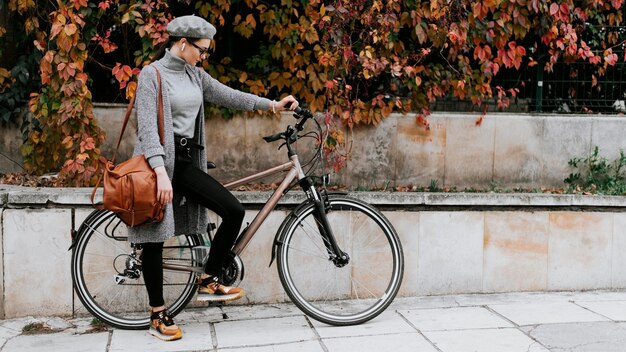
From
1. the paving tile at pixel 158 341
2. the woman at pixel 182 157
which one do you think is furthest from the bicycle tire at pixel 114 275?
the woman at pixel 182 157

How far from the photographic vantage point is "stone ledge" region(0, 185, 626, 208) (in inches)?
210

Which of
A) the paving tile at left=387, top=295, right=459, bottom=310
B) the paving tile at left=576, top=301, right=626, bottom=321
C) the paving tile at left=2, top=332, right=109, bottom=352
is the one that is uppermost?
the paving tile at left=576, top=301, right=626, bottom=321

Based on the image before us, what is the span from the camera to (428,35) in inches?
257

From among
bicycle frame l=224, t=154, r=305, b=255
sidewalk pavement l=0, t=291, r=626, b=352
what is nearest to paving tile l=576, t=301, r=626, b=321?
sidewalk pavement l=0, t=291, r=626, b=352

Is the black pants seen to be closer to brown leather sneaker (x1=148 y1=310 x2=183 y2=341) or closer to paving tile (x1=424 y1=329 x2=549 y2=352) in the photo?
brown leather sneaker (x1=148 y1=310 x2=183 y2=341)

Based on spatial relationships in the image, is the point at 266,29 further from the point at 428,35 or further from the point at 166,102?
the point at 166,102

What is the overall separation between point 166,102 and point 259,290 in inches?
71.9

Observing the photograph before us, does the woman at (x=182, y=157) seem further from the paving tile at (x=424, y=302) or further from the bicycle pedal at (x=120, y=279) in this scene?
the paving tile at (x=424, y=302)

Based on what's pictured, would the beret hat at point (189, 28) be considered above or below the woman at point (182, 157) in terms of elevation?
above

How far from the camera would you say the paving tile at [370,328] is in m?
4.98

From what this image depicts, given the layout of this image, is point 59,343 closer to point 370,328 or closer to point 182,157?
point 182,157

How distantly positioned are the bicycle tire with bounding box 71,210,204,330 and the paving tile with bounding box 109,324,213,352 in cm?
12

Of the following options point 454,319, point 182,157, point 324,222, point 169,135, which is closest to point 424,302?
point 454,319

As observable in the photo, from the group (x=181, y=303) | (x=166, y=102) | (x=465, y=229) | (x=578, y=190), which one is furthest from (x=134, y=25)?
(x=578, y=190)
